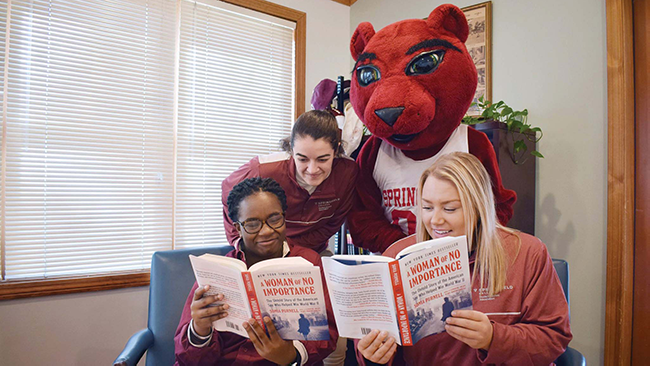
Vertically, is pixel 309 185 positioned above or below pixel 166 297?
above

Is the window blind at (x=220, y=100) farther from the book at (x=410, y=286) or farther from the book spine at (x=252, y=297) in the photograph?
the book at (x=410, y=286)

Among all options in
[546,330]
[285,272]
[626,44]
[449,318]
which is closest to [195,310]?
[285,272]

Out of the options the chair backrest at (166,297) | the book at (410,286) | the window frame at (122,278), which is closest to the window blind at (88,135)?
the window frame at (122,278)

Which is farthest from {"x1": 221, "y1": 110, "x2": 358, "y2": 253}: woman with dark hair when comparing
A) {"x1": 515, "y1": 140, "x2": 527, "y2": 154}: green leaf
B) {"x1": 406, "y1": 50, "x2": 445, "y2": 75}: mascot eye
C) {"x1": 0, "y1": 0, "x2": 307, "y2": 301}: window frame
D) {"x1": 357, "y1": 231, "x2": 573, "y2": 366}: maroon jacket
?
{"x1": 0, "y1": 0, "x2": 307, "y2": 301}: window frame

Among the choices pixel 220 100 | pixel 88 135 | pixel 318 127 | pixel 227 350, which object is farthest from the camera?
pixel 220 100

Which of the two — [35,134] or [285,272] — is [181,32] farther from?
[285,272]

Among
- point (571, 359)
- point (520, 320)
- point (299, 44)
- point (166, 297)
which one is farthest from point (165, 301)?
point (299, 44)

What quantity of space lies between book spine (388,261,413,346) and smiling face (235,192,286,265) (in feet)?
1.64

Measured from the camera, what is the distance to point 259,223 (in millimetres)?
1219

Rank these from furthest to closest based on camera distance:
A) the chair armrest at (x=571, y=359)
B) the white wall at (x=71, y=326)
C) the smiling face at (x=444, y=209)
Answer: the white wall at (x=71, y=326), the chair armrest at (x=571, y=359), the smiling face at (x=444, y=209)

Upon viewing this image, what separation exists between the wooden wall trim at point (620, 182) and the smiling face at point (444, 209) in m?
1.19

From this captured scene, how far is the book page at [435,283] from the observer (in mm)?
846

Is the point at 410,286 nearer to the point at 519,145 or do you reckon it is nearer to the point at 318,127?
the point at 318,127

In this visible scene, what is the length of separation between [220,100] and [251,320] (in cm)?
182
